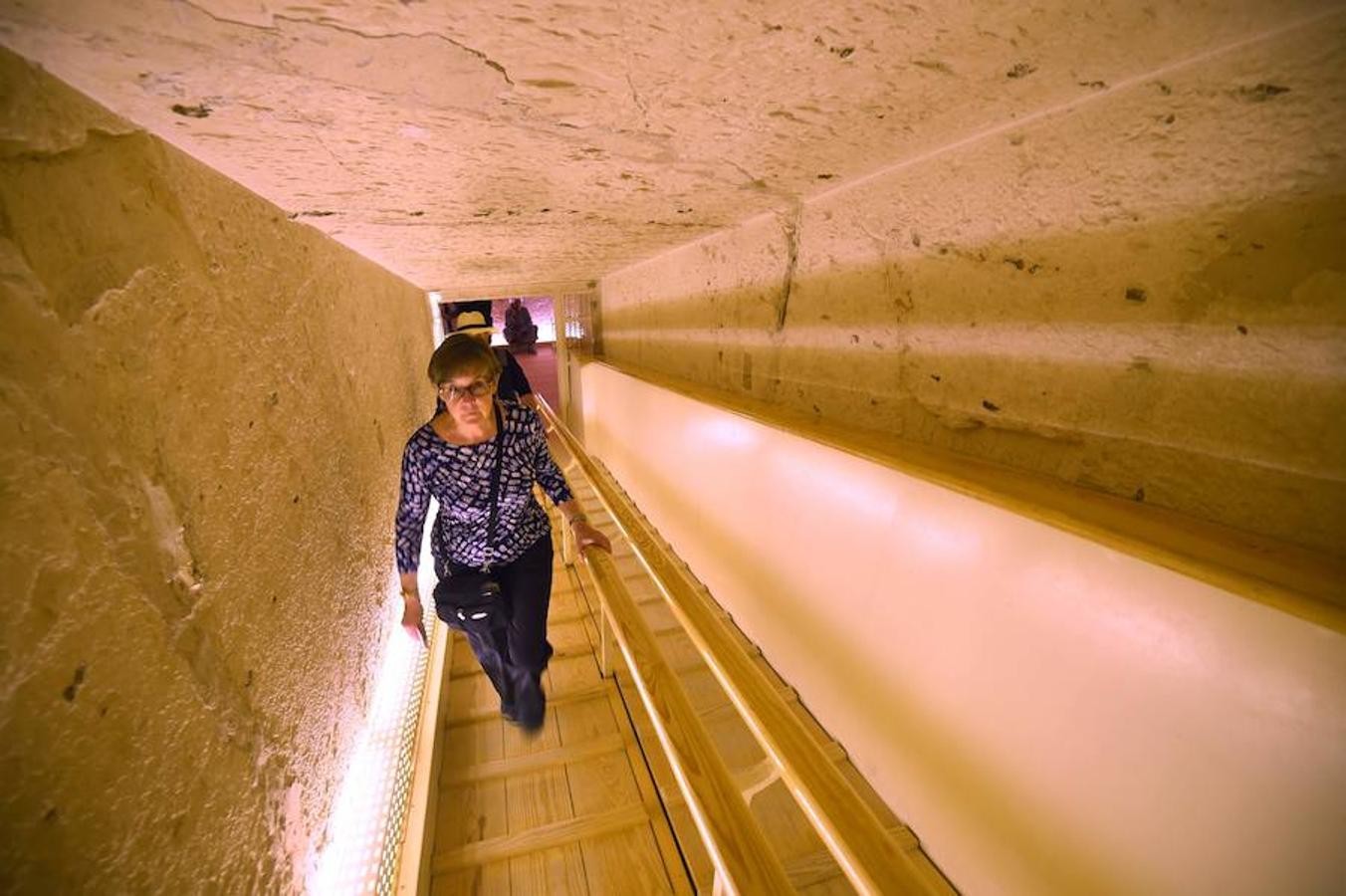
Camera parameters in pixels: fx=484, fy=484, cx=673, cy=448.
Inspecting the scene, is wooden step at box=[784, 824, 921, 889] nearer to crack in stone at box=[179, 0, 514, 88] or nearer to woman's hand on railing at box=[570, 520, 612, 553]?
woman's hand on railing at box=[570, 520, 612, 553]

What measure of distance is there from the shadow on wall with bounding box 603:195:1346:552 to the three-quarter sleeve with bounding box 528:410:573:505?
132 cm

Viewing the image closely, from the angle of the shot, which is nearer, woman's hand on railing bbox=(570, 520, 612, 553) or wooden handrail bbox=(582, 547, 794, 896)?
wooden handrail bbox=(582, 547, 794, 896)

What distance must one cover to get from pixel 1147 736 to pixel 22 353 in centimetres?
210

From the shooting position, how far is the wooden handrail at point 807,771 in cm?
99

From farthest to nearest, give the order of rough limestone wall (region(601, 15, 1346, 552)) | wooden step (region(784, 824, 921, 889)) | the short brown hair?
1. the short brown hair
2. wooden step (region(784, 824, 921, 889))
3. rough limestone wall (region(601, 15, 1346, 552))

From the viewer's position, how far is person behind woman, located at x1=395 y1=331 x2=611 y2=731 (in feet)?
6.22

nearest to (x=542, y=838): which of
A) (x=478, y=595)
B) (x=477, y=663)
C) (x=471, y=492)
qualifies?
(x=478, y=595)

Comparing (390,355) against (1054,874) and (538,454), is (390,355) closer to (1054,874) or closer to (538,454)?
(538,454)

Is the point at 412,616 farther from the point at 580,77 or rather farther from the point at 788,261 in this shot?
the point at 788,261

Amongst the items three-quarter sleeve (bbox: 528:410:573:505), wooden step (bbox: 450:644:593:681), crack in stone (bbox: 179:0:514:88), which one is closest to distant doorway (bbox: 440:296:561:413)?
wooden step (bbox: 450:644:593:681)

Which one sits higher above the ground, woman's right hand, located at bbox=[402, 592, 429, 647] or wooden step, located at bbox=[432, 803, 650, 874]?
woman's right hand, located at bbox=[402, 592, 429, 647]

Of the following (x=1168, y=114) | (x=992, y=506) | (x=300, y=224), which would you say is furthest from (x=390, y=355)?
(x=1168, y=114)

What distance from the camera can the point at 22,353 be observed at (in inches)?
29.5

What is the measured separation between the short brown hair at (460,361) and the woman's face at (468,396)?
2cm
